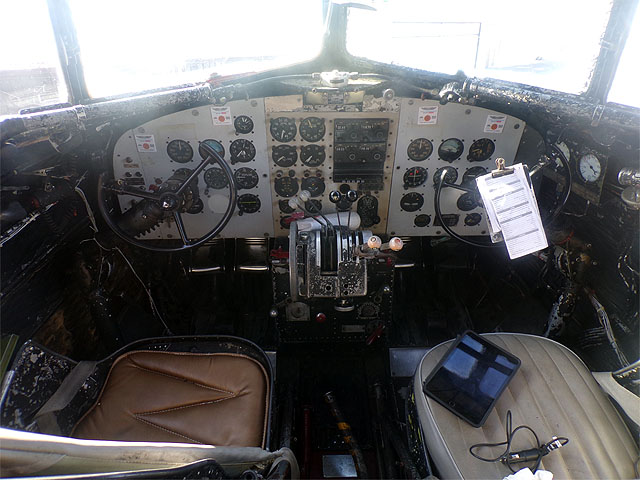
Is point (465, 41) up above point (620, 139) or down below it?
above

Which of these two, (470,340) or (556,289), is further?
(556,289)

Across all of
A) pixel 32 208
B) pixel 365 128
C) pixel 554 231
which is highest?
pixel 365 128

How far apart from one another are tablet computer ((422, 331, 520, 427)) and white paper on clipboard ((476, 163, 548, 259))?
483 millimetres

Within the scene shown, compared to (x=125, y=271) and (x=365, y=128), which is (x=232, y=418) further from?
(x=365, y=128)

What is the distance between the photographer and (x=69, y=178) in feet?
6.95

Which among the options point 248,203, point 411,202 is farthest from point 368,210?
point 248,203

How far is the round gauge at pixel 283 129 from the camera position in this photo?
2.47 metres

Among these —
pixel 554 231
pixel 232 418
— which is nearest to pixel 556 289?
pixel 554 231

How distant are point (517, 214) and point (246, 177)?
67.1 inches

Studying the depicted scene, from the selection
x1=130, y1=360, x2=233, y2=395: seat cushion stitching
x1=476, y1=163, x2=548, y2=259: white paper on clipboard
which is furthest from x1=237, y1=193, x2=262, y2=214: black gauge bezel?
x1=476, y1=163, x2=548, y2=259: white paper on clipboard

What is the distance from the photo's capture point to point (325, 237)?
2.03m

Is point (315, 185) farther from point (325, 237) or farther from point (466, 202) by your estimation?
point (466, 202)

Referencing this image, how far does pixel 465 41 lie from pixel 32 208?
8.01 ft

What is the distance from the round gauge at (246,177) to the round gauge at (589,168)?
6.43 feet
